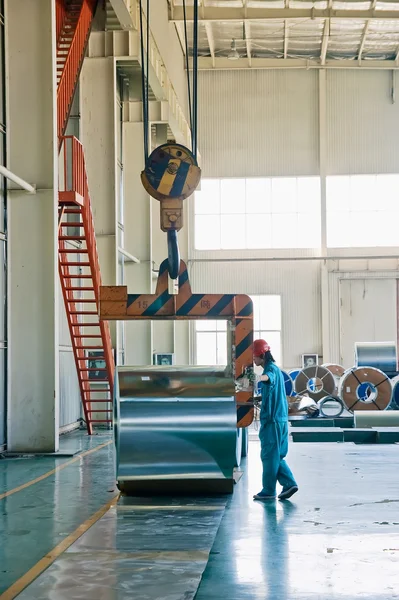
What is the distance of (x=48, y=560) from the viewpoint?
5957mm

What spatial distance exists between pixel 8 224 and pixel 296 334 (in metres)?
19.7

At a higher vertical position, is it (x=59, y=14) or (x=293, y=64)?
(x=293, y=64)

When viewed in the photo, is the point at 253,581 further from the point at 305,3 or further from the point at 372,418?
the point at 305,3

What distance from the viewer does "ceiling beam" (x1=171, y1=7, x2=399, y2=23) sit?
25.6 meters

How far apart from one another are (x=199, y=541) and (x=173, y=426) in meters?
2.10

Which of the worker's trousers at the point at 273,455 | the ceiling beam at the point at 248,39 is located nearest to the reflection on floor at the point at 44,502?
the worker's trousers at the point at 273,455

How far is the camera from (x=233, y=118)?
3194 cm

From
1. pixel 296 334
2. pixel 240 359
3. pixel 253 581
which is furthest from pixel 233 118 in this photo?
pixel 253 581

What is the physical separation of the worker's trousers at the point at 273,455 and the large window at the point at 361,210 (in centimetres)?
2343

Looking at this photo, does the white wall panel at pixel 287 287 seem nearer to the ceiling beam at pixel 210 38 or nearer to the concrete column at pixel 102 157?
the ceiling beam at pixel 210 38

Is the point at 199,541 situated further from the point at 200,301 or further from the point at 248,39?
the point at 248,39

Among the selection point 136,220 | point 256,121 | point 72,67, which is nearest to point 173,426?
point 72,67

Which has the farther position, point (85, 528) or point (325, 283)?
point (325, 283)

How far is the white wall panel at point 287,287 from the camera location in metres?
30.9
